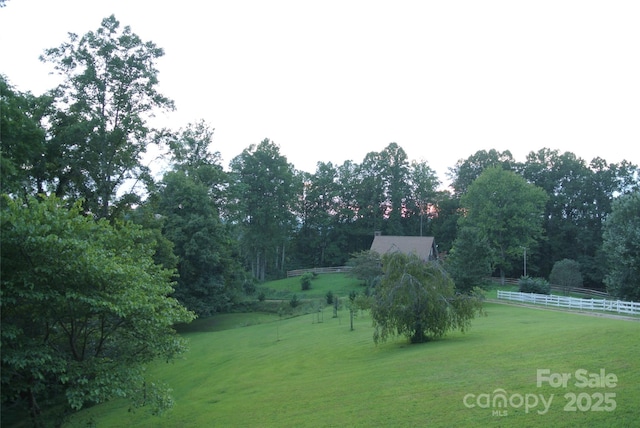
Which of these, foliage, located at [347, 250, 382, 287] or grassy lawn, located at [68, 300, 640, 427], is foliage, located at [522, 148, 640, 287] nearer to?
foliage, located at [347, 250, 382, 287]

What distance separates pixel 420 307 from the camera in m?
19.2

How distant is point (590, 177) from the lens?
6600cm

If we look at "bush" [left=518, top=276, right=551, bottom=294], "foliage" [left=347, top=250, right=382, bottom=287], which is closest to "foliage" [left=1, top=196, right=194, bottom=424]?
"foliage" [left=347, top=250, right=382, bottom=287]

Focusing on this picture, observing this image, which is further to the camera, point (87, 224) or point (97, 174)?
point (97, 174)

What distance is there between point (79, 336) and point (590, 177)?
6747cm

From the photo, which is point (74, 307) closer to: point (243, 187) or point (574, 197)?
point (243, 187)

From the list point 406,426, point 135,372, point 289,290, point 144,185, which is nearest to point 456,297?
point 406,426

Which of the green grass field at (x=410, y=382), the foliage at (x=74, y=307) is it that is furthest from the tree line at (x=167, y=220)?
the green grass field at (x=410, y=382)

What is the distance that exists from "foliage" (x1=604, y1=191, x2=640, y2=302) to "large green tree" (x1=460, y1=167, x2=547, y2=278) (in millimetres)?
20271

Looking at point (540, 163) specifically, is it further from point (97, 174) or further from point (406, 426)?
point (406, 426)


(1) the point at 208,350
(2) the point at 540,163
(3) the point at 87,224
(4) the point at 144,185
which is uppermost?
(2) the point at 540,163

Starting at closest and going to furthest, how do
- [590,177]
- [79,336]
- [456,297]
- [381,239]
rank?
[79,336]
[456,297]
[381,239]
[590,177]

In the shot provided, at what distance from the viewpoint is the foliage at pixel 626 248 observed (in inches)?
1294

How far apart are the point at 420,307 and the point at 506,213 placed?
43.5 metres
